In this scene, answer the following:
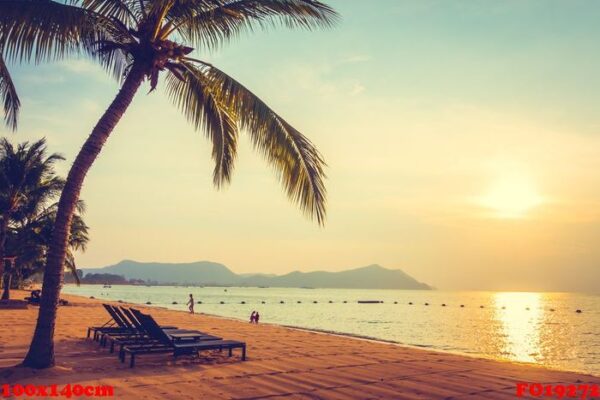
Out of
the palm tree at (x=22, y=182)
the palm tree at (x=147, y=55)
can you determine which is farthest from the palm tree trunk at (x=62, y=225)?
the palm tree at (x=22, y=182)

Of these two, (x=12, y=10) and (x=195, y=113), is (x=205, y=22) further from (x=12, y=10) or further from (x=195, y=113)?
(x=12, y=10)

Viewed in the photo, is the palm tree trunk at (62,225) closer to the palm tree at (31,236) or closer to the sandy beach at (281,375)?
the sandy beach at (281,375)

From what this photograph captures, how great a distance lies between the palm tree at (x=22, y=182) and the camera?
83.6ft

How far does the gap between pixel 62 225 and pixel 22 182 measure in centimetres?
2126

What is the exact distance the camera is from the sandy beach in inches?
300

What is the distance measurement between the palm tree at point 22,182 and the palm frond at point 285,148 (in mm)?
20639

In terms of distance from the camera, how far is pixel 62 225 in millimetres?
8234

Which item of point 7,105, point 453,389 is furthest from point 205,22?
point 453,389

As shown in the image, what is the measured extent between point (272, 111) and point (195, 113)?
2235mm

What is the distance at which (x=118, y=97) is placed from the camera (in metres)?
8.88

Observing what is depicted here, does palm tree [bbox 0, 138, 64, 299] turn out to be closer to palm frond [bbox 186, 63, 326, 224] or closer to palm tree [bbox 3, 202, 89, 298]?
palm tree [bbox 3, 202, 89, 298]

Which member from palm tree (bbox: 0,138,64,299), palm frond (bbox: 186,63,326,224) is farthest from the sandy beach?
palm tree (bbox: 0,138,64,299)

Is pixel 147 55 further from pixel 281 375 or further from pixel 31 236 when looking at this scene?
pixel 31 236

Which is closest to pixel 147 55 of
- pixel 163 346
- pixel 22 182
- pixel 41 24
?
pixel 41 24
